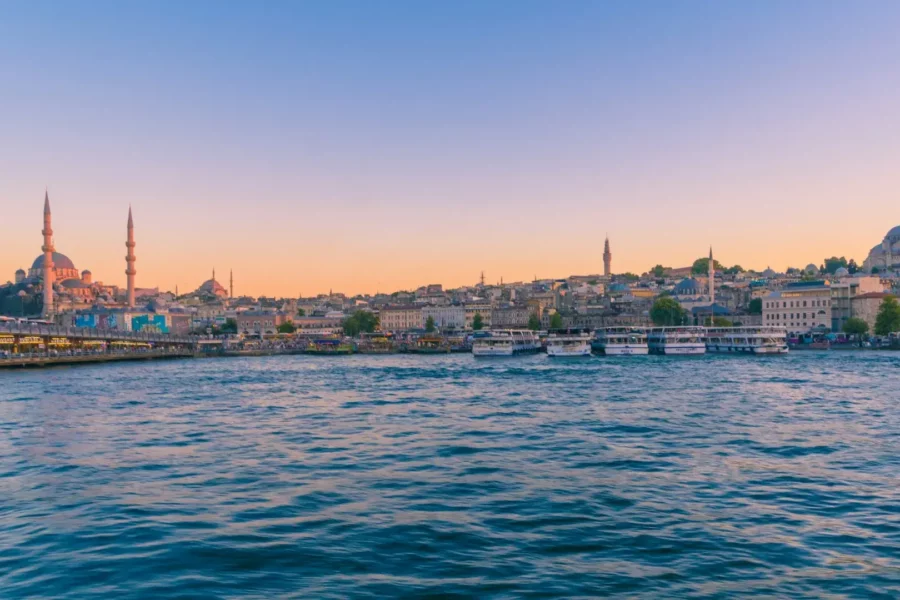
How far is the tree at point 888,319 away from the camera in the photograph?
67.2 m

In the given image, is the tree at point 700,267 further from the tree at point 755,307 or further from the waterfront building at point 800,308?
the waterfront building at point 800,308

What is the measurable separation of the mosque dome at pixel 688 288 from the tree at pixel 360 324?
46.8m

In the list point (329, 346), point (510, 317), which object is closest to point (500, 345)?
point (329, 346)

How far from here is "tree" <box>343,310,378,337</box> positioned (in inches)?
4034

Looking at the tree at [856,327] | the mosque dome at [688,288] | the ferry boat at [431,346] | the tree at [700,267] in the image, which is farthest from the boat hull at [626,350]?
the tree at [700,267]

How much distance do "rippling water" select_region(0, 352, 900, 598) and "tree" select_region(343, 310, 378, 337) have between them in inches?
3177

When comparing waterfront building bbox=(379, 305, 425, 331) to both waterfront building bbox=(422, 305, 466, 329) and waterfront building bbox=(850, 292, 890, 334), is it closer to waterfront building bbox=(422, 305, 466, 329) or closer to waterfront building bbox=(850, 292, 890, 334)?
waterfront building bbox=(422, 305, 466, 329)

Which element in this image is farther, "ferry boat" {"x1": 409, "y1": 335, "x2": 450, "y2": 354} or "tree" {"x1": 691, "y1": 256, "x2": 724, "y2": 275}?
"tree" {"x1": 691, "y1": 256, "x2": 724, "y2": 275}

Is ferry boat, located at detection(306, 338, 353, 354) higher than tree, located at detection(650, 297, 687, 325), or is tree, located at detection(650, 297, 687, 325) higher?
tree, located at detection(650, 297, 687, 325)

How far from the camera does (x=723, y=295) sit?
11156cm

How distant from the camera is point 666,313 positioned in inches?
3462

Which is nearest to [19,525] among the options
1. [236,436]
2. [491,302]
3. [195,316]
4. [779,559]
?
[236,436]

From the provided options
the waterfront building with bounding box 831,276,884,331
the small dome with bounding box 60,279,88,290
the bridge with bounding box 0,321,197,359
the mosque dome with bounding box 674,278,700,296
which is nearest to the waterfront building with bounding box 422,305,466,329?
the mosque dome with bounding box 674,278,700,296

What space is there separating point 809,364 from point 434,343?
4540 centimetres
